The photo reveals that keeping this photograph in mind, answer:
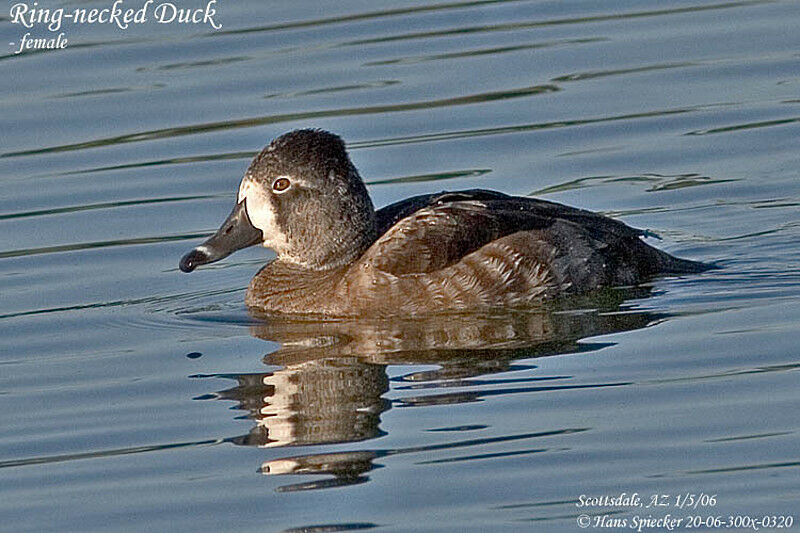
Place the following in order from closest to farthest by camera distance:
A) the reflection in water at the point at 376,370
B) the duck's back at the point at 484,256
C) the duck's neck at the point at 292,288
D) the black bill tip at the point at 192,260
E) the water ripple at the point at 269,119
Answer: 1. the reflection in water at the point at 376,370
2. the duck's back at the point at 484,256
3. the duck's neck at the point at 292,288
4. the black bill tip at the point at 192,260
5. the water ripple at the point at 269,119

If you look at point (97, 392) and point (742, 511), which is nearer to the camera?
point (742, 511)

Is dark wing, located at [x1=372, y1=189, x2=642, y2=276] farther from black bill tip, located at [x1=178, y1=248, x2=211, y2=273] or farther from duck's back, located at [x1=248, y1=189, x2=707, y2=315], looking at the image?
black bill tip, located at [x1=178, y1=248, x2=211, y2=273]

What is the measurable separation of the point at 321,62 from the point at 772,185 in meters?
3.94

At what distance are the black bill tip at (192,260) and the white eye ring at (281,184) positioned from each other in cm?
48

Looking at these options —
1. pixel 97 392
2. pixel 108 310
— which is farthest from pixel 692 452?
pixel 108 310

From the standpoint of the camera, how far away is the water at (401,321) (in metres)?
6.18

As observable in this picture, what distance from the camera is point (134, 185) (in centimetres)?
1099

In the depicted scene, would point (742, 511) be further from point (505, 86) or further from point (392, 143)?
point (505, 86)

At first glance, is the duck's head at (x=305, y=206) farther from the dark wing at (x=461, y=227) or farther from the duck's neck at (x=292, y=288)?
the dark wing at (x=461, y=227)

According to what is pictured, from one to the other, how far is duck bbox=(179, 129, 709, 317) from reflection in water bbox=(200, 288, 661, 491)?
0.12 metres

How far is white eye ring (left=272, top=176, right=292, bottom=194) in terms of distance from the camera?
350 inches

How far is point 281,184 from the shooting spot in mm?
8898

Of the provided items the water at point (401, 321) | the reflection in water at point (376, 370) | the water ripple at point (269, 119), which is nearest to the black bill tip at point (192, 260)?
the water at point (401, 321)

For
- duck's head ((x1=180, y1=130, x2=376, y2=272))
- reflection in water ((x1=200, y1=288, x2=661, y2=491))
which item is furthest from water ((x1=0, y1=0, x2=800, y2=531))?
duck's head ((x1=180, y1=130, x2=376, y2=272))
